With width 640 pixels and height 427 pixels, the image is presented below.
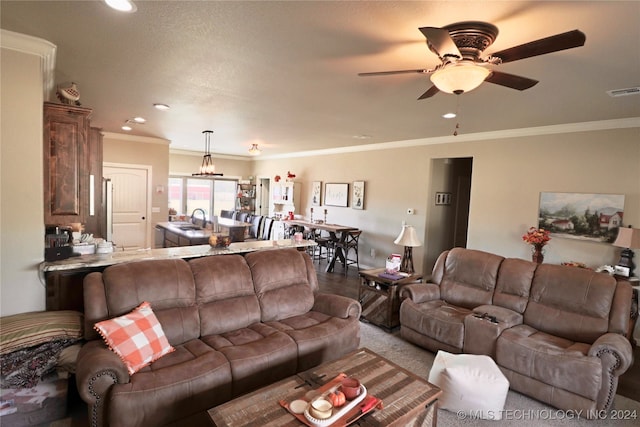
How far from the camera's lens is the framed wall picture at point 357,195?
283 inches

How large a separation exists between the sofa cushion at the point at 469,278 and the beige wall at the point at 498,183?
153 centimetres

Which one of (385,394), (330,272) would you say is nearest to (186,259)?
(385,394)

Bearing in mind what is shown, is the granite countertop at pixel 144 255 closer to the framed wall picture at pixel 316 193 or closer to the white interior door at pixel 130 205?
the framed wall picture at pixel 316 193

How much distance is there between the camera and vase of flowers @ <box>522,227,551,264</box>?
14.1ft

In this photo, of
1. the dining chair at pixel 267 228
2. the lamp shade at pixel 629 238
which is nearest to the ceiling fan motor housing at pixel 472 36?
the lamp shade at pixel 629 238

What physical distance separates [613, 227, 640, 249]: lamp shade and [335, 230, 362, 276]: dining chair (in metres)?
3.97

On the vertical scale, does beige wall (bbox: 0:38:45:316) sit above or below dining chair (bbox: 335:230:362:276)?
above

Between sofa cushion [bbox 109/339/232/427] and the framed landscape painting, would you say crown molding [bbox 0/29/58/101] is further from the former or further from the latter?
the framed landscape painting

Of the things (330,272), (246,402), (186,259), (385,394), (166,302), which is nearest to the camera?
(246,402)

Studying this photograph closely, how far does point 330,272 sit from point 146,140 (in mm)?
4740

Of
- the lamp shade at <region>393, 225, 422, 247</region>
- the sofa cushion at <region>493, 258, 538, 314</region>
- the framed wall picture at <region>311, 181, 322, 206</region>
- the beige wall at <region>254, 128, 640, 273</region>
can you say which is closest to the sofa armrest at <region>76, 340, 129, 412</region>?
the lamp shade at <region>393, 225, 422, 247</region>

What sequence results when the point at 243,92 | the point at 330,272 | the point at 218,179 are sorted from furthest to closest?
the point at 218,179
the point at 330,272
the point at 243,92

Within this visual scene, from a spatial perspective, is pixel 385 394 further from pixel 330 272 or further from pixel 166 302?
pixel 330 272

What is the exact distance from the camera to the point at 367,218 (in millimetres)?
7117
